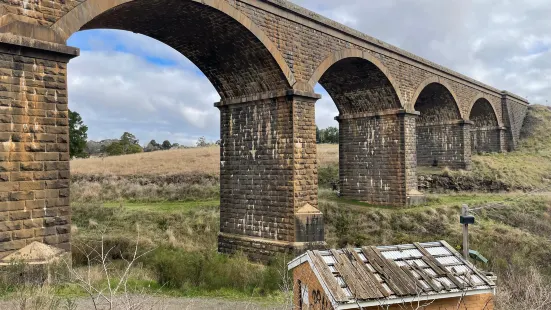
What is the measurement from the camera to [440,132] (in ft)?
84.7

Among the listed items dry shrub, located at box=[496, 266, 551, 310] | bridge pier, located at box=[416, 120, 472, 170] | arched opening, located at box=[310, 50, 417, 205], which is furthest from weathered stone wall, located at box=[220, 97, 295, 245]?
bridge pier, located at box=[416, 120, 472, 170]

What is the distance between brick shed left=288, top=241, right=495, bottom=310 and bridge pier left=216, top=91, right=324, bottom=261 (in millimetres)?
5747

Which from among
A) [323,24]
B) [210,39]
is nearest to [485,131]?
[323,24]

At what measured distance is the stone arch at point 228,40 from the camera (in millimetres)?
8180

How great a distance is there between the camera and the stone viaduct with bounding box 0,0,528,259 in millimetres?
6953

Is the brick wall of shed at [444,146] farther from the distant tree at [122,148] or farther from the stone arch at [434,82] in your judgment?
the distant tree at [122,148]

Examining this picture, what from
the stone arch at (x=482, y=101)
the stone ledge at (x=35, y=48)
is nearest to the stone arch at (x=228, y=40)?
the stone ledge at (x=35, y=48)

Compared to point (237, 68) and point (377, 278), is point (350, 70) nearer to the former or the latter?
point (237, 68)

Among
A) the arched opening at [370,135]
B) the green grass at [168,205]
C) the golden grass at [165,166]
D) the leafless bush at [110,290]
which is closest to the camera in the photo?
the leafless bush at [110,290]

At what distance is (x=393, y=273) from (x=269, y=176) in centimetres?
724

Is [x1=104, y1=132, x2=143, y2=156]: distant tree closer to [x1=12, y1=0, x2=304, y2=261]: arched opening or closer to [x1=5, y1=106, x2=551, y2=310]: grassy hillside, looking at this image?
[x1=5, y1=106, x2=551, y2=310]: grassy hillside

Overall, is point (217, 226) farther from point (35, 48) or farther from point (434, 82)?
point (434, 82)

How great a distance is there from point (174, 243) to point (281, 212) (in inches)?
161

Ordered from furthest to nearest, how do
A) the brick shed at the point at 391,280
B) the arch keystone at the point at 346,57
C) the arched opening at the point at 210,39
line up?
the arch keystone at the point at 346,57 < the arched opening at the point at 210,39 < the brick shed at the point at 391,280
